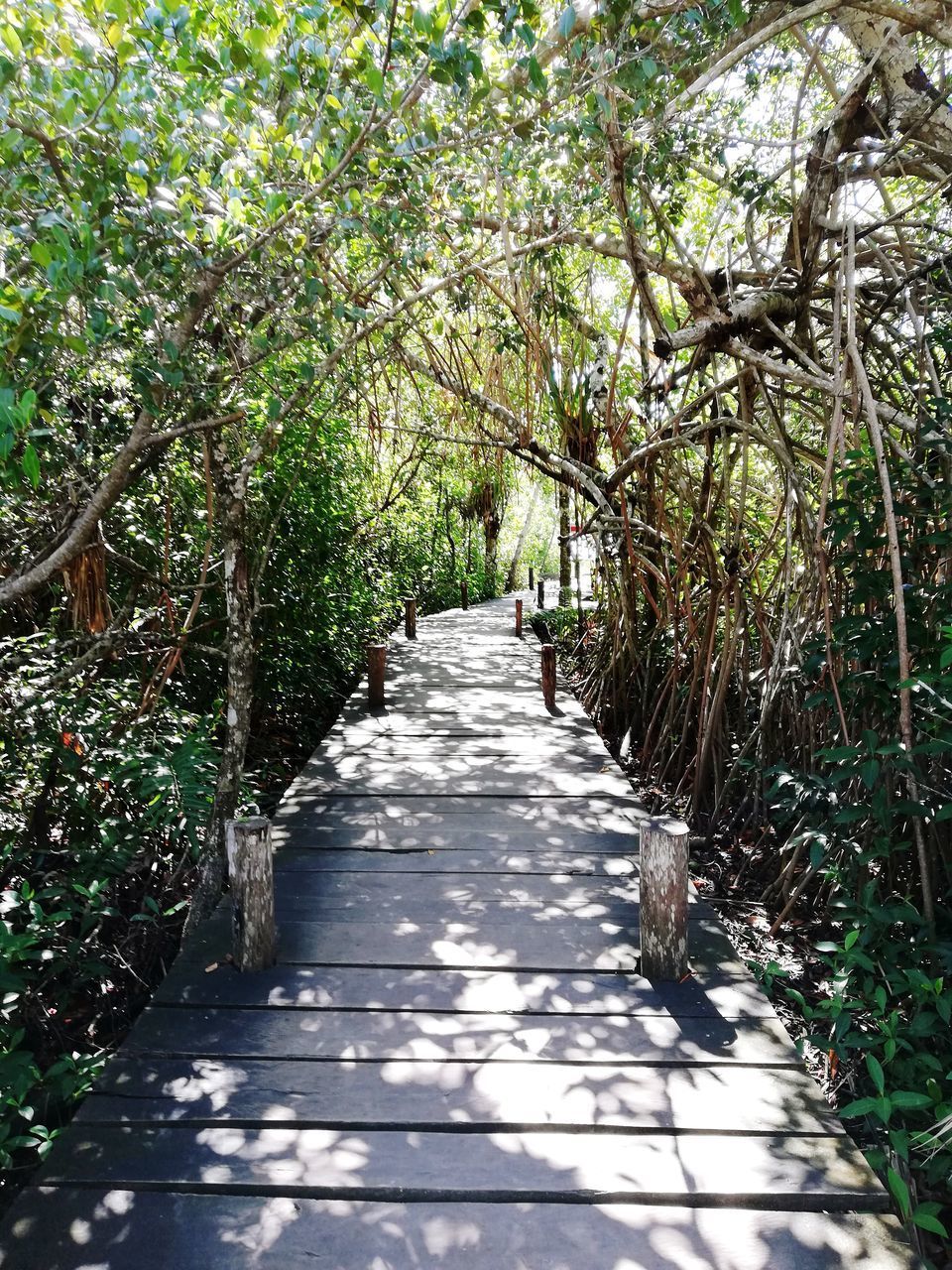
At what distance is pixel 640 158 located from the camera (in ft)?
11.6

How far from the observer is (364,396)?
509 centimetres

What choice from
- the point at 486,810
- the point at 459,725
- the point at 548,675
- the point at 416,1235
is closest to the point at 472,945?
the point at 416,1235

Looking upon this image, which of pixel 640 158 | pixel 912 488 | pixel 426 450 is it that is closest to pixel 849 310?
pixel 912 488

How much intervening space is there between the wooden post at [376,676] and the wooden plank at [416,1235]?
4183mm

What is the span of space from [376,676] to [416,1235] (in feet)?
14.3

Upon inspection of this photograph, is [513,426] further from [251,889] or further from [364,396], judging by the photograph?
[251,889]

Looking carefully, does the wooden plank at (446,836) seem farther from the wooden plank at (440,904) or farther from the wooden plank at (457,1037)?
the wooden plank at (457,1037)

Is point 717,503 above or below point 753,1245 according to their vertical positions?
above

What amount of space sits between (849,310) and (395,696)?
428 cm

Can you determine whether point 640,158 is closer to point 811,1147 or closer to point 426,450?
point 811,1147

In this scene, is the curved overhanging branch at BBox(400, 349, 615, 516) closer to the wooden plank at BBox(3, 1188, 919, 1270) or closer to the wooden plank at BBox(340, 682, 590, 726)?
the wooden plank at BBox(340, 682, 590, 726)

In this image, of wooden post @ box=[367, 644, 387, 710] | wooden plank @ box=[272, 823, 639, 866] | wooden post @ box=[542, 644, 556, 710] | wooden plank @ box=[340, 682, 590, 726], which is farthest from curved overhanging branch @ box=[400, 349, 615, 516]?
wooden plank @ box=[272, 823, 639, 866]

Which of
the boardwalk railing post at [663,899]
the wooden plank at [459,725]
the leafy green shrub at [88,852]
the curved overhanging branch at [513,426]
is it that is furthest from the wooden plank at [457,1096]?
the curved overhanging branch at [513,426]

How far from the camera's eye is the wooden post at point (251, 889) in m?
2.51
